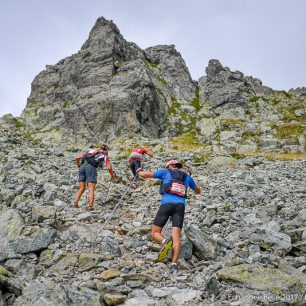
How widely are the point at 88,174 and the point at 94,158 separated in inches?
32.6

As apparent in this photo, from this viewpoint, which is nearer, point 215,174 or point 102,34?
point 215,174

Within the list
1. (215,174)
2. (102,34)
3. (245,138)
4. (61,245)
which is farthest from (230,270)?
(102,34)

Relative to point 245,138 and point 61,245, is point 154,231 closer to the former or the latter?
point 61,245

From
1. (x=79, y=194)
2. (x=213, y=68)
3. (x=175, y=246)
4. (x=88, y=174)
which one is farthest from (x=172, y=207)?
(x=213, y=68)

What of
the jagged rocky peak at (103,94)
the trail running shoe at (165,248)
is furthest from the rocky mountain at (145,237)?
the jagged rocky peak at (103,94)

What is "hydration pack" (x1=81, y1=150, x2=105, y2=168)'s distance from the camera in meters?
15.1

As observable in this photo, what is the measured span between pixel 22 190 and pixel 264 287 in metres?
12.4

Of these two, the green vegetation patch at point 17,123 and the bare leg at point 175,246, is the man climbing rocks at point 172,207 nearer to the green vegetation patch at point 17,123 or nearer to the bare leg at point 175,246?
the bare leg at point 175,246

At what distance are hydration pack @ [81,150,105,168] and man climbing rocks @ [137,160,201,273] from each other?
18.0 ft

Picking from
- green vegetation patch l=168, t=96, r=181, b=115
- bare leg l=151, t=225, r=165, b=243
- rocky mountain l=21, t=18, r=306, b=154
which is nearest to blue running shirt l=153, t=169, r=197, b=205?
bare leg l=151, t=225, r=165, b=243

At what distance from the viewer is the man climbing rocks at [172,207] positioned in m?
8.56

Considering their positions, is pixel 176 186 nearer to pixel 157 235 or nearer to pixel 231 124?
→ pixel 157 235

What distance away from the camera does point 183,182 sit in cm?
1005

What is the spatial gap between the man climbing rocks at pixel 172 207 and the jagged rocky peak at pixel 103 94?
1930 inches
